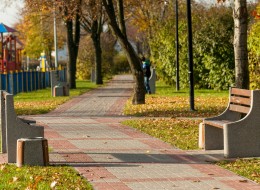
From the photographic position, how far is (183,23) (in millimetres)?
47188

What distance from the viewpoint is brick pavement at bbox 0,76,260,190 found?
416 inches

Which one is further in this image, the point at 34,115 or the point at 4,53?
the point at 4,53

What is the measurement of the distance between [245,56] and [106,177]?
6634 mm

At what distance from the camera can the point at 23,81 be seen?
46.3 m

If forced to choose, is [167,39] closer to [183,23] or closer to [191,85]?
[183,23]

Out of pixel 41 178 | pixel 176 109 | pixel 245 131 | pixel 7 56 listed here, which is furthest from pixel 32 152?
pixel 7 56

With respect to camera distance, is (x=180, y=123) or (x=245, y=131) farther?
(x=180, y=123)

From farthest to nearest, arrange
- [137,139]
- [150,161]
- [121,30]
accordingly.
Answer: [121,30], [137,139], [150,161]

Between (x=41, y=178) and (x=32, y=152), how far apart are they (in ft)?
4.87

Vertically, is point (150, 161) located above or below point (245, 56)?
below

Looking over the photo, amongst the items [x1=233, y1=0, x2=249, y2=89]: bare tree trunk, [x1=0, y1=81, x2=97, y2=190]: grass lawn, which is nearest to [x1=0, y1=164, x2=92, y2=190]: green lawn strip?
[x1=0, y1=81, x2=97, y2=190]: grass lawn

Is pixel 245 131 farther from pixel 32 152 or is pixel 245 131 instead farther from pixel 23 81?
pixel 23 81

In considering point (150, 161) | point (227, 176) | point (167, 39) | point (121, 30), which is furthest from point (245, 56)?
point (167, 39)

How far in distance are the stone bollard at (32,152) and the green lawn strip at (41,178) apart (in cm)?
18
